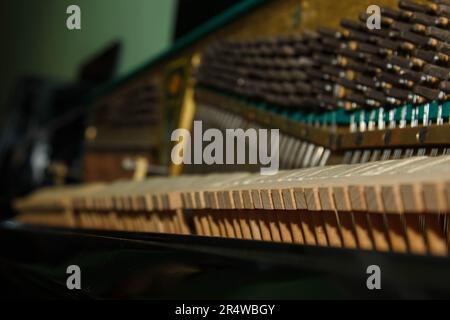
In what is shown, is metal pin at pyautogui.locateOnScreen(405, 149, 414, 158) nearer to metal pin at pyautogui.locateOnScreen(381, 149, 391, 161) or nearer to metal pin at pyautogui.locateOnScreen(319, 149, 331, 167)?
metal pin at pyautogui.locateOnScreen(381, 149, 391, 161)

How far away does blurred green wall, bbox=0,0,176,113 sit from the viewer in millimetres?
4141

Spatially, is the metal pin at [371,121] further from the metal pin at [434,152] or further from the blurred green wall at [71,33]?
the blurred green wall at [71,33]

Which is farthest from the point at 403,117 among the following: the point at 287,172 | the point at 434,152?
the point at 287,172

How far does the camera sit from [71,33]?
20.7 ft

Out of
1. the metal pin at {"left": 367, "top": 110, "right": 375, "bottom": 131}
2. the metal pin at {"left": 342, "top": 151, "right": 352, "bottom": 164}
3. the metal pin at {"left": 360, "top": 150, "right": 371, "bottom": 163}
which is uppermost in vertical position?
the metal pin at {"left": 367, "top": 110, "right": 375, "bottom": 131}

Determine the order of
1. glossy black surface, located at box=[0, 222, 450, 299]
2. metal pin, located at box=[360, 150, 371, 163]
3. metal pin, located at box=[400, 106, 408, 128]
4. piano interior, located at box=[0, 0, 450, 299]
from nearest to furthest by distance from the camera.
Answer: glossy black surface, located at box=[0, 222, 450, 299]
piano interior, located at box=[0, 0, 450, 299]
metal pin, located at box=[400, 106, 408, 128]
metal pin, located at box=[360, 150, 371, 163]

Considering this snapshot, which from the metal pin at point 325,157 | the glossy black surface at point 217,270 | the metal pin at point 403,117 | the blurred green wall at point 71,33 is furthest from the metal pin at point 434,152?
the blurred green wall at point 71,33

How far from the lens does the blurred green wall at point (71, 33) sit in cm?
414

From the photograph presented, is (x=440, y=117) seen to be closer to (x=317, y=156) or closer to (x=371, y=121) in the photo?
(x=371, y=121)

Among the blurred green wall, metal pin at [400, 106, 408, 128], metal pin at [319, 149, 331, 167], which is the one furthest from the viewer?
the blurred green wall

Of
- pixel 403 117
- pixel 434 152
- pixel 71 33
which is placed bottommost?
pixel 434 152

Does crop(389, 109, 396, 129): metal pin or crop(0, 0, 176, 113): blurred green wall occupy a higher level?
crop(0, 0, 176, 113): blurred green wall

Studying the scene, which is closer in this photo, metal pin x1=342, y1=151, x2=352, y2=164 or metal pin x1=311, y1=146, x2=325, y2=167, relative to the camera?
metal pin x1=342, y1=151, x2=352, y2=164

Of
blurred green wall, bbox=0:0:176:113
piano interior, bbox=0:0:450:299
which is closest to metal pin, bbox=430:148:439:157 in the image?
piano interior, bbox=0:0:450:299
